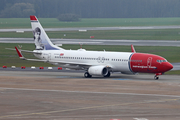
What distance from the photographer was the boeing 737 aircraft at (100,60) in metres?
50.9

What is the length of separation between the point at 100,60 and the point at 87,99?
66.1 feet

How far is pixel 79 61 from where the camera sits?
56344 millimetres

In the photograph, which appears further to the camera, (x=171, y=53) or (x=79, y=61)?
(x=171, y=53)

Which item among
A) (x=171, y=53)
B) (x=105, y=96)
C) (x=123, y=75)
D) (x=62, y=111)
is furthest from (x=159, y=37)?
(x=62, y=111)

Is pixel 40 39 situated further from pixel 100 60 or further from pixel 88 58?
pixel 100 60

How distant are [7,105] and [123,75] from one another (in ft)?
93.5

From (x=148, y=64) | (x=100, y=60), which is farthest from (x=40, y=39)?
(x=148, y=64)

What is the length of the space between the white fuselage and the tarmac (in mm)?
5293

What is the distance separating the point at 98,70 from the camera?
2073 inches

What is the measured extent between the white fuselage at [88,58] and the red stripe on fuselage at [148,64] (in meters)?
1.06

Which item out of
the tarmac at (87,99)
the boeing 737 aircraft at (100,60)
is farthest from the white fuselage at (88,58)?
the tarmac at (87,99)

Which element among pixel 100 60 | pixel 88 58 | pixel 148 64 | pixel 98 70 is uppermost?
pixel 88 58

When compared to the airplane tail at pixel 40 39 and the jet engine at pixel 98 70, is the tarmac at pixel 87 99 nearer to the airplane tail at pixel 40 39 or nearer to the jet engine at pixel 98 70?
the jet engine at pixel 98 70

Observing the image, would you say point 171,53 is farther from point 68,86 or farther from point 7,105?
point 7,105
